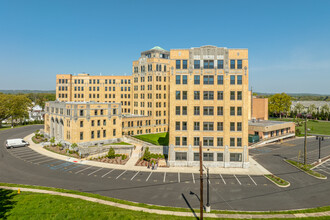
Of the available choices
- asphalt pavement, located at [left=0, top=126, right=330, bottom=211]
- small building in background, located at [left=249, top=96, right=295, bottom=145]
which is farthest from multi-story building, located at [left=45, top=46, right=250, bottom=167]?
small building in background, located at [left=249, top=96, right=295, bottom=145]

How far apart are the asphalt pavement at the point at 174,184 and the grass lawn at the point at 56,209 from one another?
12.7ft

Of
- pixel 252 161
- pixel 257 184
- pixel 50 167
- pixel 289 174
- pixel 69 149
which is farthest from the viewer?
pixel 69 149

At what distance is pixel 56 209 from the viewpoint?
78.7ft

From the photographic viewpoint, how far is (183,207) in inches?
984

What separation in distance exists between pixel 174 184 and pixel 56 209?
54.7 feet

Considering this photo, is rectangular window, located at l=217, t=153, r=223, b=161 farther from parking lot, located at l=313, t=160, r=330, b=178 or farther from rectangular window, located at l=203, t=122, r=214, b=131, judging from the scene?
parking lot, located at l=313, t=160, r=330, b=178

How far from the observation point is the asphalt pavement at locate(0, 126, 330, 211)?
26.6 metres

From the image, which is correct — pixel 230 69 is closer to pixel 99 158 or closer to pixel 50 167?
pixel 99 158

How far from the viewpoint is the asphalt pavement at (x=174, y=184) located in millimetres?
26625

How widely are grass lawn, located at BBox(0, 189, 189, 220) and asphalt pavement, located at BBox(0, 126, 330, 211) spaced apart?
3877 millimetres

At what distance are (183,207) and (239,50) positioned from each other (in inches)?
1261

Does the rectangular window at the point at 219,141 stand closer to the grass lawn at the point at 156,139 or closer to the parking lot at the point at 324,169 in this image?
the grass lawn at the point at 156,139

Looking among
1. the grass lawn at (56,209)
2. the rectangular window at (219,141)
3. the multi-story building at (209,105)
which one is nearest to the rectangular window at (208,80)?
the multi-story building at (209,105)

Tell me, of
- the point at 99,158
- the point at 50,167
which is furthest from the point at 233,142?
the point at 50,167
